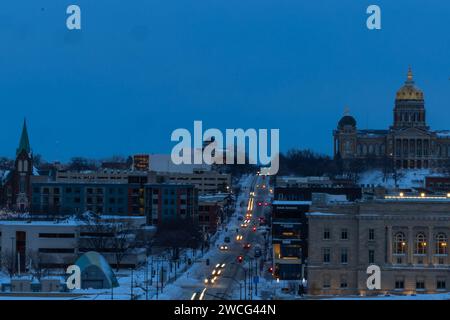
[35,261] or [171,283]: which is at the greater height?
[35,261]

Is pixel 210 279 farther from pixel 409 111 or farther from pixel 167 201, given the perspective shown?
pixel 409 111

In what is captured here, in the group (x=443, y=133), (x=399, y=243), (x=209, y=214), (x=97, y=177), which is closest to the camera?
(x=399, y=243)

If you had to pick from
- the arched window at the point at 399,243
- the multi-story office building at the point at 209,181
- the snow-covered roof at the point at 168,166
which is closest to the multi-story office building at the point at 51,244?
the arched window at the point at 399,243

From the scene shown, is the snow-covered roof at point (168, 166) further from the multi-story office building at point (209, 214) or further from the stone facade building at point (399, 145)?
the stone facade building at point (399, 145)

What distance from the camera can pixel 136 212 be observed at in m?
50.4

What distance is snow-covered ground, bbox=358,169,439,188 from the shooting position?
2923 inches

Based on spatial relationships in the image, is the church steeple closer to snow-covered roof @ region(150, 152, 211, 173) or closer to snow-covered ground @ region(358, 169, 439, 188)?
snow-covered roof @ region(150, 152, 211, 173)

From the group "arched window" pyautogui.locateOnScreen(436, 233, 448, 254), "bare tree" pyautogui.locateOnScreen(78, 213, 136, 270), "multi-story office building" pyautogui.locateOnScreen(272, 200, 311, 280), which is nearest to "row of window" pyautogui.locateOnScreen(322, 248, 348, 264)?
"arched window" pyautogui.locateOnScreen(436, 233, 448, 254)

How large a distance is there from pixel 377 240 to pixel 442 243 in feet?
5.86

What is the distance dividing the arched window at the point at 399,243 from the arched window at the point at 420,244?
33 centimetres

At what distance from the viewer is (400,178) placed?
80750 mm

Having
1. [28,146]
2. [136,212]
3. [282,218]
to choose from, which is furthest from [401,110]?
[282,218]

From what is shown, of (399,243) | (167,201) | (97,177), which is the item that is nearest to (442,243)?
(399,243)

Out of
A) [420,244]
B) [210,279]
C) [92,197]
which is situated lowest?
[210,279]
